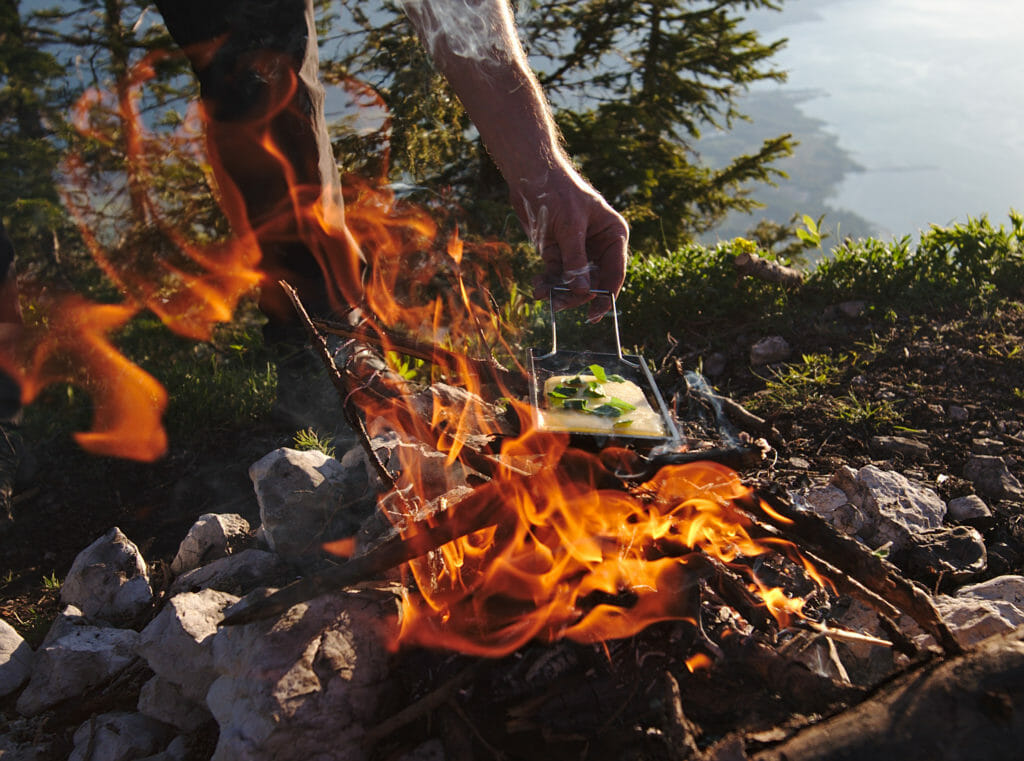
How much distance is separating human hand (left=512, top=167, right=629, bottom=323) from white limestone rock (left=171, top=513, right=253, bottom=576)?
1.41m

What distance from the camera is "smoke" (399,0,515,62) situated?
6.97ft

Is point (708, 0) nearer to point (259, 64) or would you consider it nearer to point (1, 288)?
point (259, 64)

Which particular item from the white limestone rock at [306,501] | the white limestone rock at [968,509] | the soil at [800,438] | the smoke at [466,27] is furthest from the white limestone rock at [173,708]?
the white limestone rock at [968,509]

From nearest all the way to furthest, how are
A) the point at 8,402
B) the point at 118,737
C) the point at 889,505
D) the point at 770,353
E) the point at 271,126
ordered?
the point at 118,737 < the point at 889,505 < the point at 271,126 < the point at 8,402 < the point at 770,353

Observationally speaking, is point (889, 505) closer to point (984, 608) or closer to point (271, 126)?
point (984, 608)

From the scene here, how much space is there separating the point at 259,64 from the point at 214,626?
2500 mm

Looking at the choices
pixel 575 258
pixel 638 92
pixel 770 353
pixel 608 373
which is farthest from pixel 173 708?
pixel 638 92

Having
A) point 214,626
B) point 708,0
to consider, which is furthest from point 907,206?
point 214,626

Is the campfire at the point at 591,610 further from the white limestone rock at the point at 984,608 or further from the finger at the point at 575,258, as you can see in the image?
the finger at the point at 575,258

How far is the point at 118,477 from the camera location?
10.6ft

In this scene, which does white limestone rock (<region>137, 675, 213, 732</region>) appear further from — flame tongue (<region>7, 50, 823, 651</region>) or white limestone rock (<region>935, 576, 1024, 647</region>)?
white limestone rock (<region>935, 576, 1024, 647</region>)

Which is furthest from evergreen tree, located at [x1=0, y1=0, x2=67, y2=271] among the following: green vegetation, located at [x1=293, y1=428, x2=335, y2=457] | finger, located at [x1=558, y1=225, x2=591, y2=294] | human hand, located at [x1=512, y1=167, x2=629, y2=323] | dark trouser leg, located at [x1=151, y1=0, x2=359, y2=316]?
finger, located at [x1=558, y1=225, x2=591, y2=294]

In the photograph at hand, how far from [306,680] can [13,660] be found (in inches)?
46.1

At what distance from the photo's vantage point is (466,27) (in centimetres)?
214
